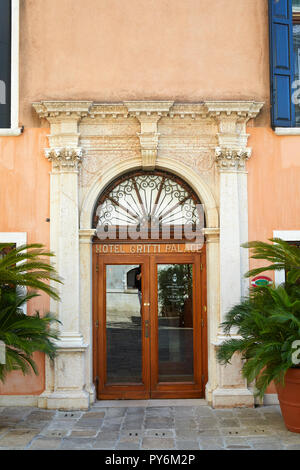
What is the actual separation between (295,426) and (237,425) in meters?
0.78

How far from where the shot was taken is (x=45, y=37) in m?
7.83

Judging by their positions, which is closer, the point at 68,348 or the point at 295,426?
the point at 295,426

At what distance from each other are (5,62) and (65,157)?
197cm

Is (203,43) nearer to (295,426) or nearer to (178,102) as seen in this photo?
(178,102)

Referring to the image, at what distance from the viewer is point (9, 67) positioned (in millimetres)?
7992

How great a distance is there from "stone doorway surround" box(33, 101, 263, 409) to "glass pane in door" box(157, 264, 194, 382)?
409 millimetres

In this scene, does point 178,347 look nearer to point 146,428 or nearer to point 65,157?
point 146,428

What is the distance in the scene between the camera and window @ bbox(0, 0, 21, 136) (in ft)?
25.6

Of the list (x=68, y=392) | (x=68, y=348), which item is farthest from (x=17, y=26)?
(x=68, y=392)

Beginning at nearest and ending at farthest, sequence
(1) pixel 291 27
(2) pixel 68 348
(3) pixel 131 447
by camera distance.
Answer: (3) pixel 131 447 < (2) pixel 68 348 < (1) pixel 291 27

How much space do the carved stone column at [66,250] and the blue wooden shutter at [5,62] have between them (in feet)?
2.39

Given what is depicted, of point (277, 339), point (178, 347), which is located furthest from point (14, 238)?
point (277, 339)

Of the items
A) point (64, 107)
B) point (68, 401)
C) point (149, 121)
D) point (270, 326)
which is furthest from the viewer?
point (149, 121)

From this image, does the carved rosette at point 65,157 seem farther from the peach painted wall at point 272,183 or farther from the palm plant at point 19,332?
the peach painted wall at point 272,183
